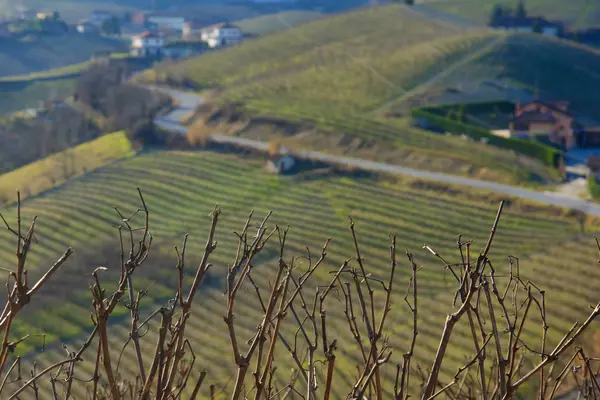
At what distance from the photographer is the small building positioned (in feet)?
52.7

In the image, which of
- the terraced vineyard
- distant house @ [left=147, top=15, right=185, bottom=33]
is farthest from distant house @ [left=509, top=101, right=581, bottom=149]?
distant house @ [left=147, top=15, right=185, bottom=33]

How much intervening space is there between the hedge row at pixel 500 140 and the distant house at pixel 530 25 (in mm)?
11641

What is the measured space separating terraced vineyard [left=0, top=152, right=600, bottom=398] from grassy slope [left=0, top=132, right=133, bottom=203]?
21.8 inches

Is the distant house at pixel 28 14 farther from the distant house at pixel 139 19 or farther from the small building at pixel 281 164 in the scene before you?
the small building at pixel 281 164

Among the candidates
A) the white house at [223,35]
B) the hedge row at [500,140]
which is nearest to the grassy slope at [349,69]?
the hedge row at [500,140]

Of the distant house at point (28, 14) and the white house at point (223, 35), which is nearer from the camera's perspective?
the white house at point (223, 35)

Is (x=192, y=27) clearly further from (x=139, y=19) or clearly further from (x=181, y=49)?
(x=181, y=49)

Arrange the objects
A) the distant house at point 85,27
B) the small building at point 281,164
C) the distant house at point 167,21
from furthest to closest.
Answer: the distant house at point 167,21
the distant house at point 85,27
the small building at point 281,164

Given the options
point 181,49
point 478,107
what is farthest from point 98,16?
point 478,107

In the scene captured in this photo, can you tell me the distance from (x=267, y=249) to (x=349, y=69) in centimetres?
1621

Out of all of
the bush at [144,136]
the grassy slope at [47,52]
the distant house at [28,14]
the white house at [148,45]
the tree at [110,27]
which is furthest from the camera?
the tree at [110,27]

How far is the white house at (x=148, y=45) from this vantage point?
33969 mm

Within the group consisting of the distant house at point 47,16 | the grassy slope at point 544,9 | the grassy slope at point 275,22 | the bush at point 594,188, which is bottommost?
the bush at point 594,188

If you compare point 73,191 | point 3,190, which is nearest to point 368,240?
point 73,191
